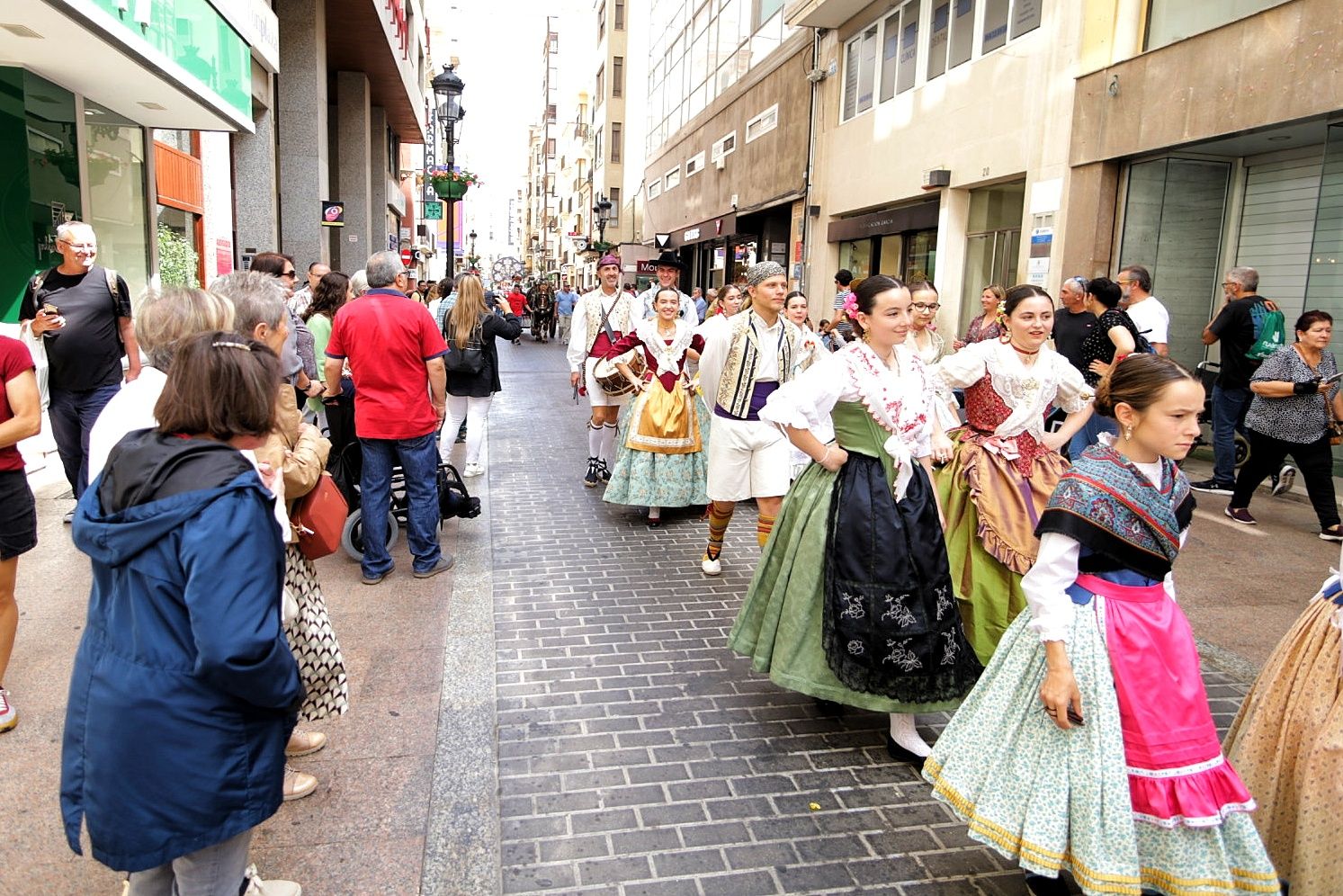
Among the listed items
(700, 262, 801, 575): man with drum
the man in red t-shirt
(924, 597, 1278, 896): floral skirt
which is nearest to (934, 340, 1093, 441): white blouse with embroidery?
(700, 262, 801, 575): man with drum

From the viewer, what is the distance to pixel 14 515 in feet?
11.7

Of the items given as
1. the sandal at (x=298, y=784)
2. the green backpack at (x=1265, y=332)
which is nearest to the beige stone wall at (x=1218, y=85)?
the green backpack at (x=1265, y=332)

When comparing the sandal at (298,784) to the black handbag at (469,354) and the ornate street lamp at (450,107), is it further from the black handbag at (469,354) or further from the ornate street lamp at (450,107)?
the ornate street lamp at (450,107)

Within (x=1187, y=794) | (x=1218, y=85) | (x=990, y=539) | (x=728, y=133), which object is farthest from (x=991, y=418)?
(x=728, y=133)

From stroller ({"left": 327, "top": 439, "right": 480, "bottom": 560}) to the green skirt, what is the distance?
2810 millimetres

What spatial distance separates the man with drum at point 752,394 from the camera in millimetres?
5688

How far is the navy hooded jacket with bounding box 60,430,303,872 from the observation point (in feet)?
6.47

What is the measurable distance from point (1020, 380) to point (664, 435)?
3.46 metres

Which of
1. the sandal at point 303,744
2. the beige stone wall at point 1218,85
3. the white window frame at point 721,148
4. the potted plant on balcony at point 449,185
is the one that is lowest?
the sandal at point 303,744

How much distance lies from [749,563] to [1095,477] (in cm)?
393

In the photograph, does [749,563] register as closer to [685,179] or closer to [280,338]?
[280,338]

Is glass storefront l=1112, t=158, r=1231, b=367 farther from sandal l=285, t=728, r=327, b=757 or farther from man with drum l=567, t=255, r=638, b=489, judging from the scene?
sandal l=285, t=728, r=327, b=757

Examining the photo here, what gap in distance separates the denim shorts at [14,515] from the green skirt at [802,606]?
280 cm

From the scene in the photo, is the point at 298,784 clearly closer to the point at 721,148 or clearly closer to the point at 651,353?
the point at 651,353
